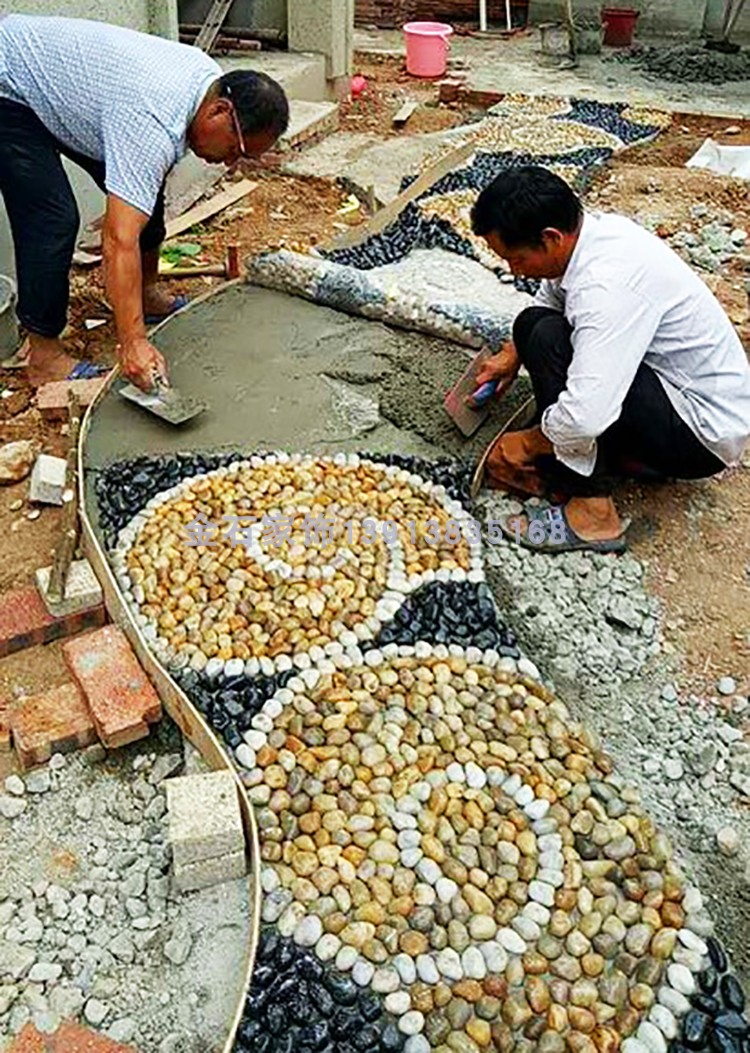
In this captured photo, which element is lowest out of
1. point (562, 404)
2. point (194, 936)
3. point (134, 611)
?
point (194, 936)

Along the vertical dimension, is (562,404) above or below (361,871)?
above

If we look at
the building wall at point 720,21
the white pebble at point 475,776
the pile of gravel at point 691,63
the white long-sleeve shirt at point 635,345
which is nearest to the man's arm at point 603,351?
the white long-sleeve shirt at point 635,345

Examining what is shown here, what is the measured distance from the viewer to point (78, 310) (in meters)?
4.93

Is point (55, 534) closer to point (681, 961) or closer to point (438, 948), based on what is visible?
point (438, 948)

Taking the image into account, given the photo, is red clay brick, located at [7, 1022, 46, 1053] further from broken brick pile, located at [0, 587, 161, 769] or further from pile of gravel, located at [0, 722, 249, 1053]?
broken brick pile, located at [0, 587, 161, 769]

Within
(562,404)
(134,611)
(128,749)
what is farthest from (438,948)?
(562,404)

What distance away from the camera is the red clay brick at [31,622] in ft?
9.86

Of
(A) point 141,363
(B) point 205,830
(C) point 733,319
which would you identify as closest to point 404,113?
(C) point 733,319

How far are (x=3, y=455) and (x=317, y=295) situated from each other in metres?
1.60

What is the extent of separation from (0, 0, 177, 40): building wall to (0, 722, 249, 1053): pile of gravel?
12.0ft

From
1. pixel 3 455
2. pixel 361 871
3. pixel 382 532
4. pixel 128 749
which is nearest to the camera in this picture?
pixel 361 871

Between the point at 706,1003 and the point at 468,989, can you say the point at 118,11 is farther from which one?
the point at 706,1003

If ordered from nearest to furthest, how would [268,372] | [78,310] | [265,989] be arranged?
[265,989]
[268,372]
[78,310]

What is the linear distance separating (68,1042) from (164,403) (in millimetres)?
2241
